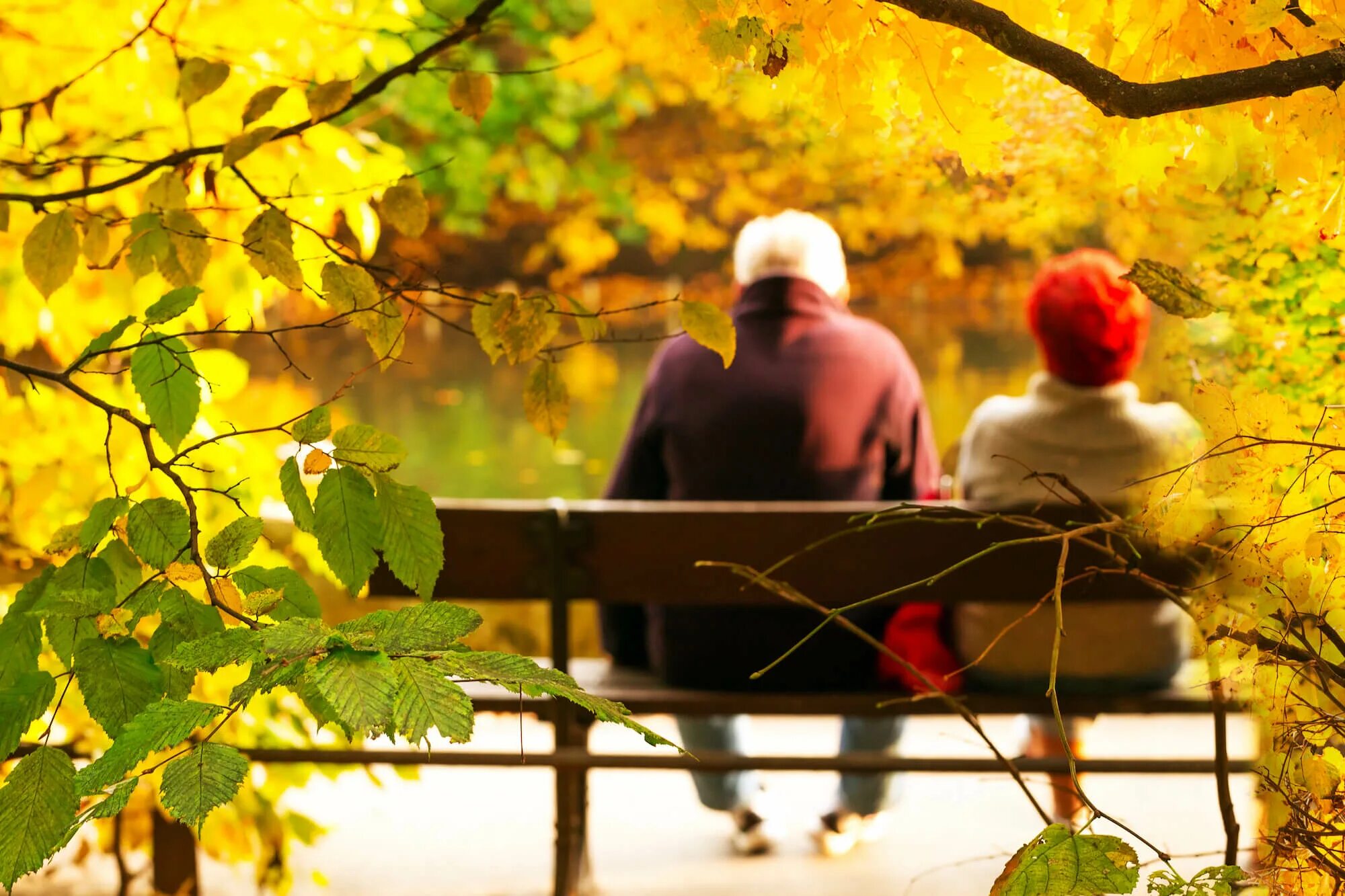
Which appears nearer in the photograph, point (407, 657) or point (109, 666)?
point (407, 657)

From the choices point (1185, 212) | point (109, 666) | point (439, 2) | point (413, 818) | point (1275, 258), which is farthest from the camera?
point (439, 2)

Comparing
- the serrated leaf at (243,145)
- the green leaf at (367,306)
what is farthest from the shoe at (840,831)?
Answer: the serrated leaf at (243,145)

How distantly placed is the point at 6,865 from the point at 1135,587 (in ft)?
7.07

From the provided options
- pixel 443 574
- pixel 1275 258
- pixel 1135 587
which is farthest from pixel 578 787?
pixel 1275 258

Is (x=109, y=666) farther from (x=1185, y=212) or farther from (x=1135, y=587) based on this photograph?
(x=1135, y=587)

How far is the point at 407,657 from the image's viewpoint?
0.68 metres

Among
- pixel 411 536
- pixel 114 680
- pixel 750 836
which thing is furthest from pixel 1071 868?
pixel 750 836

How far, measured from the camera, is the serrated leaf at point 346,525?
3.06 feet

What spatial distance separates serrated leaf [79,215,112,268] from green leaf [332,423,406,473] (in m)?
0.68

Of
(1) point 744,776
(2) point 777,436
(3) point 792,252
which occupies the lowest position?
(1) point 744,776

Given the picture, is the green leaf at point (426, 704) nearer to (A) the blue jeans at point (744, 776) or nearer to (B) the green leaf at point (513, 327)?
(B) the green leaf at point (513, 327)

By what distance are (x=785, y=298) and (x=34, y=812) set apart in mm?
2253

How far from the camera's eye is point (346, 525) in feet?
3.10

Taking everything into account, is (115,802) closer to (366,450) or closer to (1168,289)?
(366,450)
